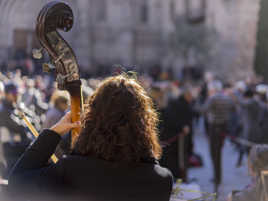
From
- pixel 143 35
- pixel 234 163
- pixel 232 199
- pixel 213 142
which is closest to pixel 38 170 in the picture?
pixel 232 199

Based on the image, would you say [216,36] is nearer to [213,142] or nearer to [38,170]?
[213,142]

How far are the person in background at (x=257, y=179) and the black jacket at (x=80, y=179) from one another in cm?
106

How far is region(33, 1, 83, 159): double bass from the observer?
2148mm

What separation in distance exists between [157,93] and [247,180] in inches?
107

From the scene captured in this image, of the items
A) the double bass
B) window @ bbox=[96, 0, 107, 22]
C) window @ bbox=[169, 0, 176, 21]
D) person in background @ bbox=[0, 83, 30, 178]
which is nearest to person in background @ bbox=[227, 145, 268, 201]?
the double bass

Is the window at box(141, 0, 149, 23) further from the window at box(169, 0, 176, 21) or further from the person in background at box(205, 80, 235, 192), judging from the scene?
the person in background at box(205, 80, 235, 192)

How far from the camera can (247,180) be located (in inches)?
303

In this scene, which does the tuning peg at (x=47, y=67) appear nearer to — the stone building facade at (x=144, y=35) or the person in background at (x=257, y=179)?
the person in background at (x=257, y=179)

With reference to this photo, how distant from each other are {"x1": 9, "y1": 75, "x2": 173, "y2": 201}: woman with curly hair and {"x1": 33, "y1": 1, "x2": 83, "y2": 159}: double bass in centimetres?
27

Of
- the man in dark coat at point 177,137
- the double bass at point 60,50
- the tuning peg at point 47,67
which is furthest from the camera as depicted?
the man in dark coat at point 177,137

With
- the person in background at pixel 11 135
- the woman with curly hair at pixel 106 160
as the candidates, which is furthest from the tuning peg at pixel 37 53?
the person in background at pixel 11 135

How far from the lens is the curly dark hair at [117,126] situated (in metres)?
1.80

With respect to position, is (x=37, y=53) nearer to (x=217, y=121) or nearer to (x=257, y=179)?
(x=257, y=179)

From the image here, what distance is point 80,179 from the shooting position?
5.75 feet
